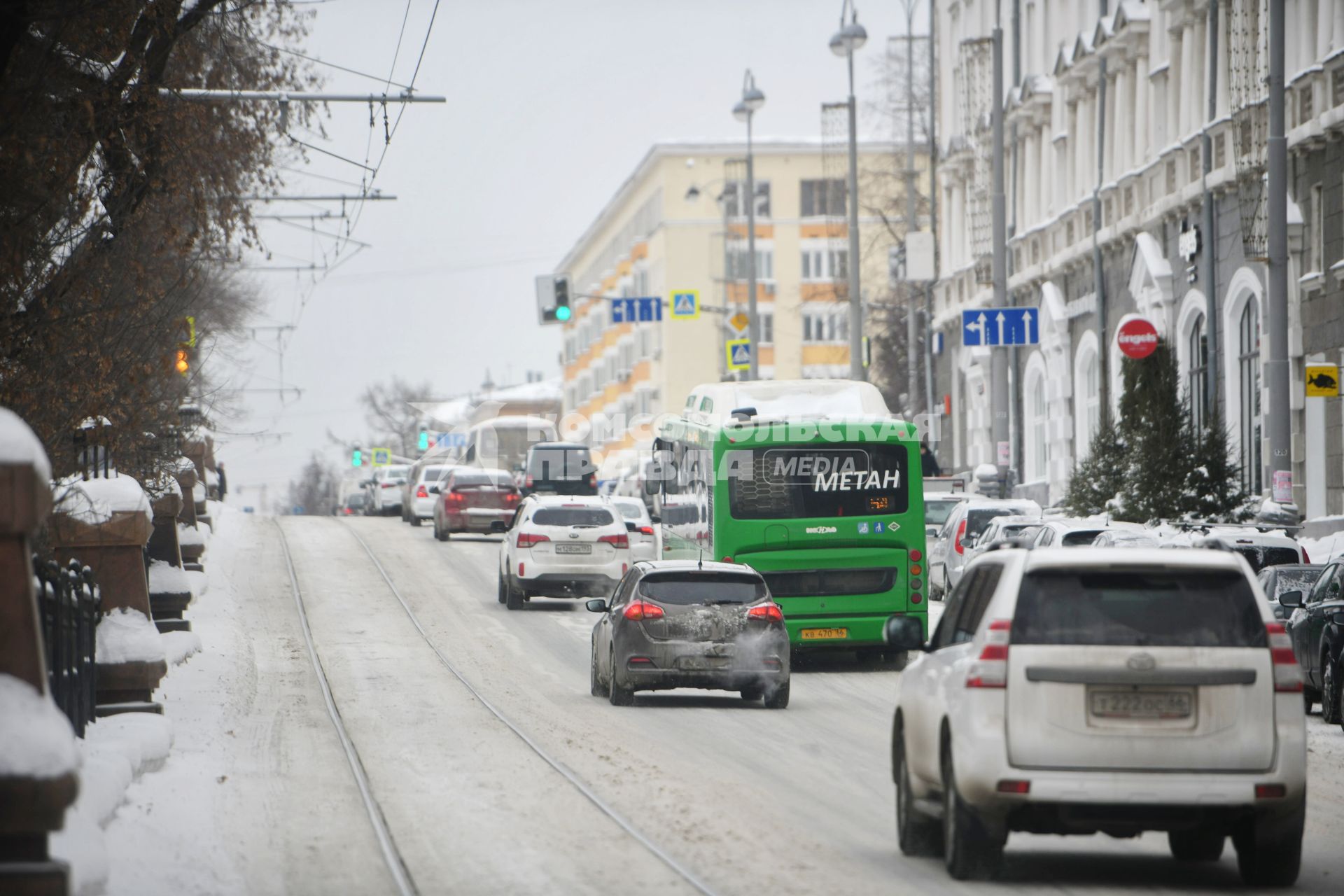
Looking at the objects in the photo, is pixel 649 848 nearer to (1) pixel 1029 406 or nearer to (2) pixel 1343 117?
(2) pixel 1343 117

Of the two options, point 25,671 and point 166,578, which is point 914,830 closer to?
point 25,671

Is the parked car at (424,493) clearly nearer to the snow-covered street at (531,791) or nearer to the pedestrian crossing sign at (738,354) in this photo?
the pedestrian crossing sign at (738,354)

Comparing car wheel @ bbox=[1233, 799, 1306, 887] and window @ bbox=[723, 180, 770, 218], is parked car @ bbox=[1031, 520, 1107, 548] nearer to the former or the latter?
car wheel @ bbox=[1233, 799, 1306, 887]

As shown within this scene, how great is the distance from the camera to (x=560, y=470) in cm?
5322

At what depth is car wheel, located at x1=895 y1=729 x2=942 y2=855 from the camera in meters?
11.1

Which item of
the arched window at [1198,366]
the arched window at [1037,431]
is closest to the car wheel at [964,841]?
the arched window at [1198,366]

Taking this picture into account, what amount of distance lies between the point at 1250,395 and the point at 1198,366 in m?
2.98

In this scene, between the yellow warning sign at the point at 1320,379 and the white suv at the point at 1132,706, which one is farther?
the yellow warning sign at the point at 1320,379

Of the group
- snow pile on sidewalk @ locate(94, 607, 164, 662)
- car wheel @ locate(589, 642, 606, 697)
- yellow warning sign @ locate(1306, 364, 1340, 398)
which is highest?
yellow warning sign @ locate(1306, 364, 1340, 398)

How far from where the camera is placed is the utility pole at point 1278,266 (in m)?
26.2

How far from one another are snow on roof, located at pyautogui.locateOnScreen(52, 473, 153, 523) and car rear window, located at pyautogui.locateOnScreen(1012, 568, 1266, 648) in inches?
373

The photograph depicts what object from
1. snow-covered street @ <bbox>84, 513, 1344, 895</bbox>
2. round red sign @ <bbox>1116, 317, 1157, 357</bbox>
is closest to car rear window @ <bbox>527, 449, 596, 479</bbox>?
round red sign @ <bbox>1116, 317, 1157, 357</bbox>

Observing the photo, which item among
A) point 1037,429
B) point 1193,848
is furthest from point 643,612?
point 1037,429

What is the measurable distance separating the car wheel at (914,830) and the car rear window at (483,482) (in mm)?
35577
